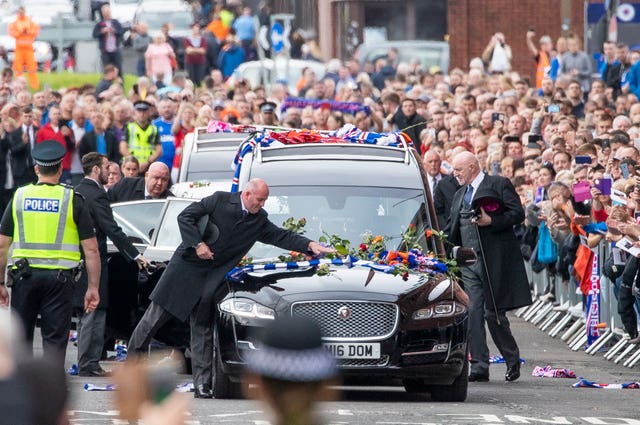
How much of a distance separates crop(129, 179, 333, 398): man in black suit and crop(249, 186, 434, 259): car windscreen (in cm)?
44

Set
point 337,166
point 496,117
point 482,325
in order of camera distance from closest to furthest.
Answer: point 337,166 < point 482,325 < point 496,117

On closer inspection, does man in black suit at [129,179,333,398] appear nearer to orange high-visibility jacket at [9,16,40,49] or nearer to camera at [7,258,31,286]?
camera at [7,258,31,286]

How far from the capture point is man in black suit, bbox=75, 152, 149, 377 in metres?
14.7

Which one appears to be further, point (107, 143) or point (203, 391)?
point (107, 143)

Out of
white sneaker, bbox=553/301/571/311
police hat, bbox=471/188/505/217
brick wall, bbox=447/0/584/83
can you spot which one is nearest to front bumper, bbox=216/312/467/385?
police hat, bbox=471/188/505/217

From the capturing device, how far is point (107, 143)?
26.2 meters

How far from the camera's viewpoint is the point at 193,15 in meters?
52.5

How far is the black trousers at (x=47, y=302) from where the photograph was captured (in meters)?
13.1

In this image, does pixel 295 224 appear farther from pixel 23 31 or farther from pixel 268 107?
pixel 23 31

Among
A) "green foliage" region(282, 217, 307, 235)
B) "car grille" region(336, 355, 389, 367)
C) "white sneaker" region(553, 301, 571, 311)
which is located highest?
"green foliage" region(282, 217, 307, 235)

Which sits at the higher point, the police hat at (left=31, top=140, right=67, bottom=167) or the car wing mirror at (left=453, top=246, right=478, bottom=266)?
the police hat at (left=31, top=140, right=67, bottom=167)

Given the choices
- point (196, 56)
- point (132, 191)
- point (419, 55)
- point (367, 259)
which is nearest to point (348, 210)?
point (367, 259)

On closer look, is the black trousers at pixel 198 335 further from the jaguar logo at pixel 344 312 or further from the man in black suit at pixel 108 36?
the man in black suit at pixel 108 36

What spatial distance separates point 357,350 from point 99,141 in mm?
14054
